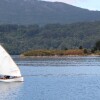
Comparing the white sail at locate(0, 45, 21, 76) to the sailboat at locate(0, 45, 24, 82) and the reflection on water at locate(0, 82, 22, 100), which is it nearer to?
the sailboat at locate(0, 45, 24, 82)

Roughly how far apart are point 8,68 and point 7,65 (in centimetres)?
41

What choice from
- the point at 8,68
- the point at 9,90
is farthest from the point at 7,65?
the point at 9,90

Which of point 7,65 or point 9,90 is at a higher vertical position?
point 7,65

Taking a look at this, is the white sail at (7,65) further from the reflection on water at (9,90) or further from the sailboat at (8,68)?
the reflection on water at (9,90)

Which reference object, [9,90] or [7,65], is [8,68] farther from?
[9,90]

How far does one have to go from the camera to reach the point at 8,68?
6431 cm

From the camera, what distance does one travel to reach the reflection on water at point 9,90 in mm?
48500

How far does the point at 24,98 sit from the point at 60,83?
1758 centimetres

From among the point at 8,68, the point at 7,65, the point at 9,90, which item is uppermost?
the point at 7,65

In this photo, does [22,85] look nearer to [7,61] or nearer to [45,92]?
[7,61]

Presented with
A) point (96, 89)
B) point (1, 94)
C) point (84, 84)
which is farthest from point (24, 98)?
point (84, 84)

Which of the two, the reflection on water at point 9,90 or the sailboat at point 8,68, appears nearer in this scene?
the reflection on water at point 9,90

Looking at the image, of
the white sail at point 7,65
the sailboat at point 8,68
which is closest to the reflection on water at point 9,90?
the sailboat at point 8,68

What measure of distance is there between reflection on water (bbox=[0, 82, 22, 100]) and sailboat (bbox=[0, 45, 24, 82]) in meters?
1.06
